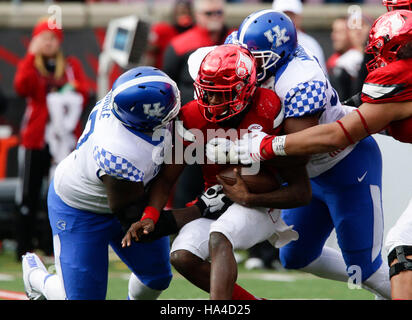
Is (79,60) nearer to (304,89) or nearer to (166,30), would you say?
(166,30)

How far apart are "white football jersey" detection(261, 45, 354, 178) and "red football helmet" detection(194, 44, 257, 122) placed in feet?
Answer: 0.52

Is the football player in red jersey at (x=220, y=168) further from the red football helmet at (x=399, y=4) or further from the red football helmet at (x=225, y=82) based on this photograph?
the red football helmet at (x=399, y=4)

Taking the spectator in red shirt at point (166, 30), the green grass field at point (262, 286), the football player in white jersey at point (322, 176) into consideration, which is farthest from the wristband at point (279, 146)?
the spectator in red shirt at point (166, 30)

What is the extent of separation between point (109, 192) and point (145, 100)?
0.46 metres

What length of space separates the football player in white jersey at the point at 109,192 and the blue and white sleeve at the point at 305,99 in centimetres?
52

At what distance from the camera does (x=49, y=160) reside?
7.04 m

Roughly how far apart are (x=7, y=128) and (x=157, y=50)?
1.76 meters

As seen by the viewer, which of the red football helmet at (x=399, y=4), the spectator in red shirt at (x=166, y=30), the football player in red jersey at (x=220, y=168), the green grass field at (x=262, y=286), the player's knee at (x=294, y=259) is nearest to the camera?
the football player in red jersey at (x=220, y=168)

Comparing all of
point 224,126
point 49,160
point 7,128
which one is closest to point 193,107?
point 224,126

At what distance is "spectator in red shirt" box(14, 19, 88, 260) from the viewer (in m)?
6.92

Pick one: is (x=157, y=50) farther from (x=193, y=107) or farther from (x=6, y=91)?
(x=193, y=107)

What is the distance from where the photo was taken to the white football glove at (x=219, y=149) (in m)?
3.66

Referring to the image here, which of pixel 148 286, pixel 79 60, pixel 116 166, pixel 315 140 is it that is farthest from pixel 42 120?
pixel 315 140

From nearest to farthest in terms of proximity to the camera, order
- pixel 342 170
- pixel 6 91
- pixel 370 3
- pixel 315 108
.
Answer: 1. pixel 315 108
2. pixel 342 170
3. pixel 6 91
4. pixel 370 3
